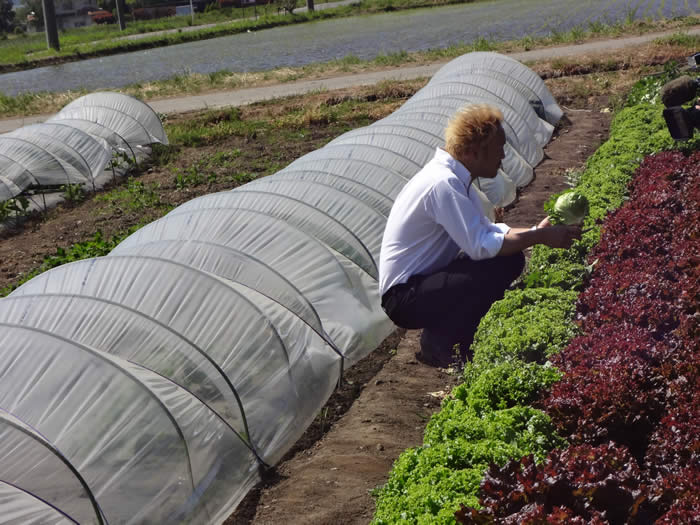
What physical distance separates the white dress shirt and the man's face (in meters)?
0.12

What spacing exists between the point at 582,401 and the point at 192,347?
9.00 ft

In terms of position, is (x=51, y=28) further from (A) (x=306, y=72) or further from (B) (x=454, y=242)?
(B) (x=454, y=242)

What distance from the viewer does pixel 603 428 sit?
404 centimetres

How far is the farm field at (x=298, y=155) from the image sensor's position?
5.46m

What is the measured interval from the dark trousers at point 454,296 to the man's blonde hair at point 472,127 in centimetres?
83

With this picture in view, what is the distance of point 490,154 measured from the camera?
5680mm

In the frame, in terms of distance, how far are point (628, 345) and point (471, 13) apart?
4573 cm

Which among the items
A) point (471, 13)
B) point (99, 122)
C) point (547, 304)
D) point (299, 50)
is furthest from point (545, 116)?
point (471, 13)

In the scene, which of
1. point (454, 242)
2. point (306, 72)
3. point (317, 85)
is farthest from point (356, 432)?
point (306, 72)

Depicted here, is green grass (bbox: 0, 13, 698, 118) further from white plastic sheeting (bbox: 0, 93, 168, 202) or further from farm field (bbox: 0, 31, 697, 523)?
white plastic sheeting (bbox: 0, 93, 168, 202)

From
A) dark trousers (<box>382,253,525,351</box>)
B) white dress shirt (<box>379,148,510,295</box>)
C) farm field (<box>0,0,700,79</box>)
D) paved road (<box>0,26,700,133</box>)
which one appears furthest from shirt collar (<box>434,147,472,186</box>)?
farm field (<box>0,0,700,79</box>)

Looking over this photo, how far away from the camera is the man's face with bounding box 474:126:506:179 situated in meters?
5.65

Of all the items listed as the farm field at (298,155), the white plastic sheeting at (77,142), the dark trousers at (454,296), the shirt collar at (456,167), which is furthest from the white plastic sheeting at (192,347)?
the white plastic sheeting at (77,142)

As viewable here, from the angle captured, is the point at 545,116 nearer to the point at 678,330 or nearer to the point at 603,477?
the point at 678,330
